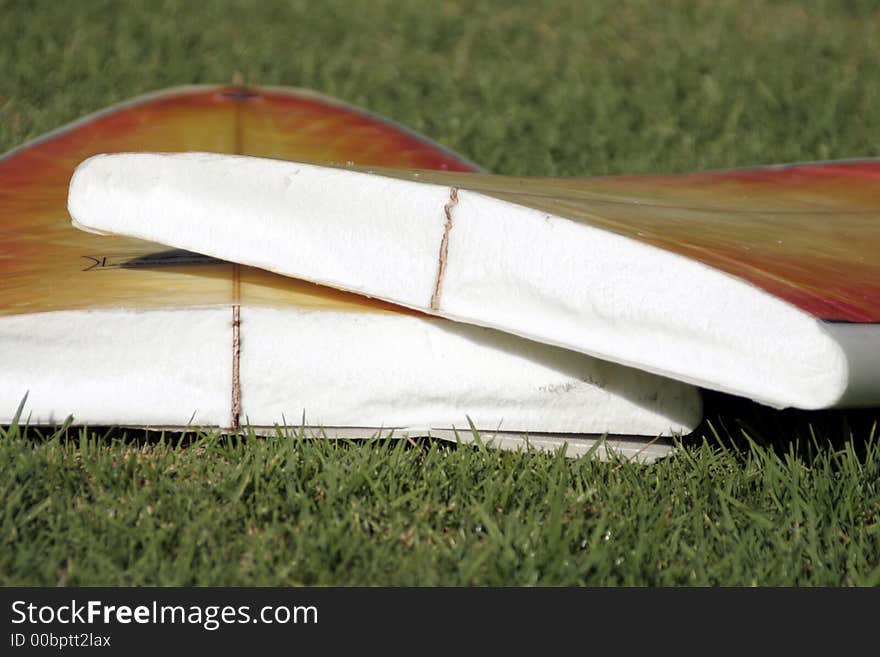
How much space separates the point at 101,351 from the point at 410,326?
20.4 inches

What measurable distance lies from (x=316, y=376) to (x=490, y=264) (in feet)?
1.23

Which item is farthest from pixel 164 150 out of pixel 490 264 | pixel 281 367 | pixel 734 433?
pixel 734 433

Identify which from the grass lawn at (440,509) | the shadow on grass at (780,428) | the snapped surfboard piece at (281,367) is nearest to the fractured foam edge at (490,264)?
the snapped surfboard piece at (281,367)

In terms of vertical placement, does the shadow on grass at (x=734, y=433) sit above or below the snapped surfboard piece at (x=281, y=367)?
below

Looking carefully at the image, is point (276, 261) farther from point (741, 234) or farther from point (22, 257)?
point (741, 234)

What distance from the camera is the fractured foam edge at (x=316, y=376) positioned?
78.2 inches

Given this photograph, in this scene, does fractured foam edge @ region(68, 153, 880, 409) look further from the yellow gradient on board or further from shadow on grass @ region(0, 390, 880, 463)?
shadow on grass @ region(0, 390, 880, 463)

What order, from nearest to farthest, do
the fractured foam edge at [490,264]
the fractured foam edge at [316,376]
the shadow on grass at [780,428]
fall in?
the fractured foam edge at [490,264] < the fractured foam edge at [316,376] < the shadow on grass at [780,428]

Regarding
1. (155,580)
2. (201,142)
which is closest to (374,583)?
(155,580)

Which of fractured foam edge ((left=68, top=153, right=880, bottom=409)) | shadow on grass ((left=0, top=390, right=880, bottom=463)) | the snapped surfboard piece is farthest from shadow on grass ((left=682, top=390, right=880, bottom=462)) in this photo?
fractured foam edge ((left=68, top=153, right=880, bottom=409))

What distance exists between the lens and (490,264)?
1891 mm

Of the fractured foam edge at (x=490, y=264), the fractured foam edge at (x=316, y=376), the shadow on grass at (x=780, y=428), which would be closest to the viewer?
the fractured foam edge at (x=490, y=264)

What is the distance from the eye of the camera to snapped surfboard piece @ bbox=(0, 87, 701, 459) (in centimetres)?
199

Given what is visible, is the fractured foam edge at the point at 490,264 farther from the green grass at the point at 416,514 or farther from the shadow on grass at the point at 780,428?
the shadow on grass at the point at 780,428
